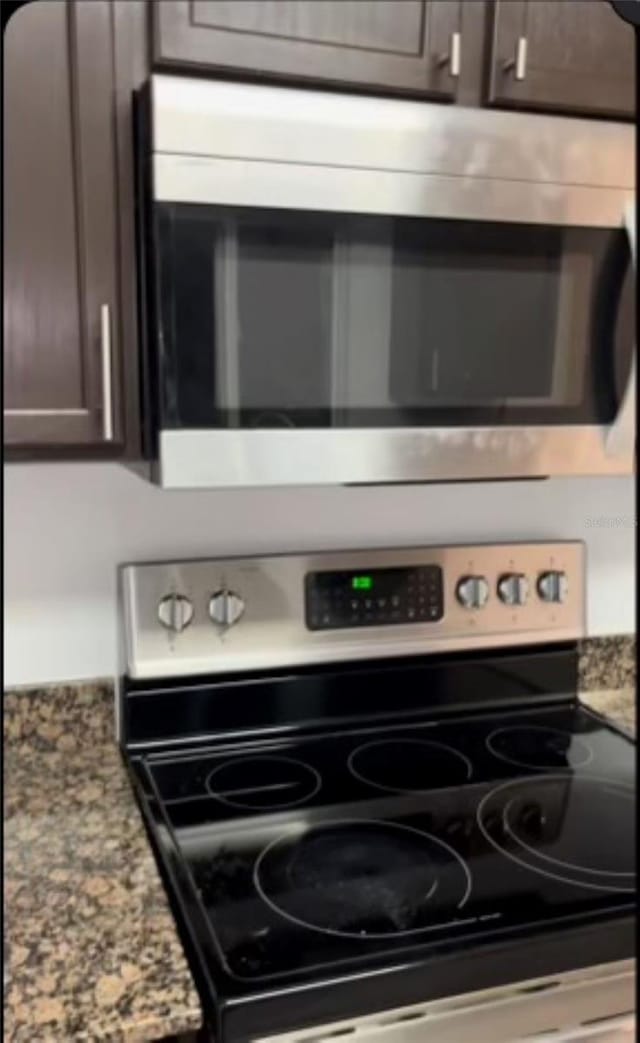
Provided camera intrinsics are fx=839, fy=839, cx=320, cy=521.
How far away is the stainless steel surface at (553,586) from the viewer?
137cm

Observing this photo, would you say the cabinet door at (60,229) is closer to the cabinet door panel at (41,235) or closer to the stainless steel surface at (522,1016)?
the cabinet door panel at (41,235)

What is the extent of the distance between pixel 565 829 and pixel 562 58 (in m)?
0.95

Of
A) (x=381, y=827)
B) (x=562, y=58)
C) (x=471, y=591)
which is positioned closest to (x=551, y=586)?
(x=471, y=591)

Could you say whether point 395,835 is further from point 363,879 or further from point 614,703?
point 614,703

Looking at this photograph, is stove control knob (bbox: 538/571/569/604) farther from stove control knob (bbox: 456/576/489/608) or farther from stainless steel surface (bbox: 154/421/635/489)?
stainless steel surface (bbox: 154/421/635/489)

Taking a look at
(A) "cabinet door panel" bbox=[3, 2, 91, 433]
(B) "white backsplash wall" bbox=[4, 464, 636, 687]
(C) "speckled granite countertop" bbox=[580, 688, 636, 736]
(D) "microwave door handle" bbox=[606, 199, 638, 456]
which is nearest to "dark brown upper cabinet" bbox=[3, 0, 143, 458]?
(A) "cabinet door panel" bbox=[3, 2, 91, 433]

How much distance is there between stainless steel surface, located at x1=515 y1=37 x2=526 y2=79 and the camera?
3.26 ft

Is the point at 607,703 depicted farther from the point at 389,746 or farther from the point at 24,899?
the point at 24,899

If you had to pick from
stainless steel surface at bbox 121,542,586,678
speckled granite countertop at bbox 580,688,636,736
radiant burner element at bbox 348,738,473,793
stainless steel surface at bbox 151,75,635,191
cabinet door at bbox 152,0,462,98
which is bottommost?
radiant burner element at bbox 348,738,473,793

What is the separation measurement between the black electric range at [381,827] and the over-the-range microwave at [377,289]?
438 mm

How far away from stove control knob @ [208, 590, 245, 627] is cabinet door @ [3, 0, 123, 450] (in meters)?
0.35

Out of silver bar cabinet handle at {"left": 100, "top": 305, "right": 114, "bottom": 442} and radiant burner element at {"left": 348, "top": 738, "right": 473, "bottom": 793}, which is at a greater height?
silver bar cabinet handle at {"left": 100, "top": 305, "right": 114, "bottom": 442}

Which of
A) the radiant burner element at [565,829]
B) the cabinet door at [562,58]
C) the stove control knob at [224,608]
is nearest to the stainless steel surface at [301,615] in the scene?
the stove control knob at [224,608]

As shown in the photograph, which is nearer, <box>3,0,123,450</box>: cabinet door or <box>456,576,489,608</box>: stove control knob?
<box>3,0,123,450</box>: cabinet door
